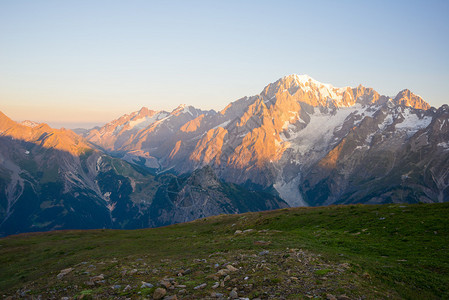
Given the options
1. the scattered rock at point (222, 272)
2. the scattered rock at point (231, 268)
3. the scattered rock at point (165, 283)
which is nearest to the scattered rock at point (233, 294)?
the scattered rock at point (222, 272)

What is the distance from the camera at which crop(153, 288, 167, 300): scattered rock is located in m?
20.9

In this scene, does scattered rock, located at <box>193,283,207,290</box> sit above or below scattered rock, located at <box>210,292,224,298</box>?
below

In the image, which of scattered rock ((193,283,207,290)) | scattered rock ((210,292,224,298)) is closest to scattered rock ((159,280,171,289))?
scattered rock ((193,283,207,290))

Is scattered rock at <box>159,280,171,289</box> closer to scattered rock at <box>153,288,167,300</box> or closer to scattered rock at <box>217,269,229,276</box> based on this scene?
scattered rock at <box>153,288,167,300</box>

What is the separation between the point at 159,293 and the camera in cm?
2116

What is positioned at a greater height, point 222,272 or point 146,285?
point 222,272

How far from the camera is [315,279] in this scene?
21.7m

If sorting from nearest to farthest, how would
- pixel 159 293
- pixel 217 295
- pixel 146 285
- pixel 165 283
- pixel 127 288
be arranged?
pixel 217 295 → pixel 159 293 → pixel 165 283 → pixel 146 285 → pixel 127 288

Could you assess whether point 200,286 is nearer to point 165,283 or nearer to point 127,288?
point 165,283

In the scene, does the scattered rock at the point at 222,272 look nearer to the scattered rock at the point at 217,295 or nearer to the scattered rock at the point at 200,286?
the scattered rock at the point at 200,286

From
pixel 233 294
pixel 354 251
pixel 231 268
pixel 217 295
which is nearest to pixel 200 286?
pixel 217 295

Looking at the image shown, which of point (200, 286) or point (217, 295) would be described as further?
point (200, 286)

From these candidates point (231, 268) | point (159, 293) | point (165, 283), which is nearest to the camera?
point (159, 293)

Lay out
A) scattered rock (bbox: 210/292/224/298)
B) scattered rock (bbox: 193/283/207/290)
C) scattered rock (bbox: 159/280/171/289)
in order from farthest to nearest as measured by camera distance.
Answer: scattered rock (bbox: 159/280/171/289) < scattered rock (bbox: 193/283/207/290) < scattered rock (bbox: 210/292/224/298)
